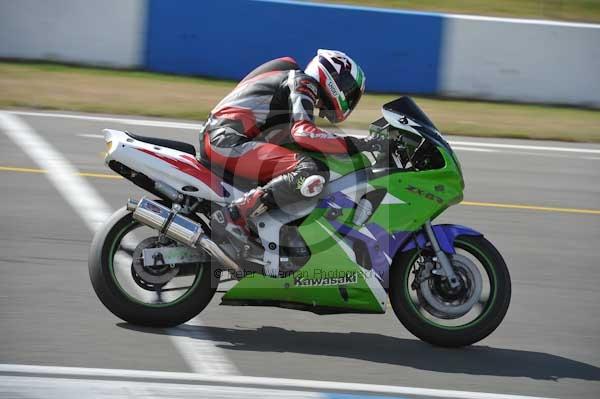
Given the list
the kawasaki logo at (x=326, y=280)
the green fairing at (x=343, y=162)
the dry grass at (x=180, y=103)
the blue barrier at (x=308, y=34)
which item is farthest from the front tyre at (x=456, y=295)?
the blue barrier at (x=308, y=34)

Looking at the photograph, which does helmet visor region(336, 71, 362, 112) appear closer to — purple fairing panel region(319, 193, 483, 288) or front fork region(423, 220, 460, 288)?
purple fairing panel region(319, 193, 483, 288)

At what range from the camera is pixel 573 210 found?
10445 millimetres

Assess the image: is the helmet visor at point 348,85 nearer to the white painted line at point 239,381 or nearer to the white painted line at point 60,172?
the white painted line at point 239,381

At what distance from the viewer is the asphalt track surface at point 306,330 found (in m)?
5.87

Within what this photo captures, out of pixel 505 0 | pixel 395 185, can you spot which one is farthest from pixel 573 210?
pixel 505 0

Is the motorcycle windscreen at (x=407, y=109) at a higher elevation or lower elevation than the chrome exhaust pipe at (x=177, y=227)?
higher

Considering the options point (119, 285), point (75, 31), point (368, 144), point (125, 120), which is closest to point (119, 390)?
point (119, 285)

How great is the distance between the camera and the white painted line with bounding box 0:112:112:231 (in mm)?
9008

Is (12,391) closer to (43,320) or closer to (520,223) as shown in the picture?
(43,320)

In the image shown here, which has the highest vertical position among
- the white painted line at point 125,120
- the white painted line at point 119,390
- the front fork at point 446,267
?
the front fork at point 446,267

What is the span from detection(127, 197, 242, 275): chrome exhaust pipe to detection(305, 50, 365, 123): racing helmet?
1.08 metres

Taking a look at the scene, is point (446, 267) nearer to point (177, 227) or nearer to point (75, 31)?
point (177, 227)

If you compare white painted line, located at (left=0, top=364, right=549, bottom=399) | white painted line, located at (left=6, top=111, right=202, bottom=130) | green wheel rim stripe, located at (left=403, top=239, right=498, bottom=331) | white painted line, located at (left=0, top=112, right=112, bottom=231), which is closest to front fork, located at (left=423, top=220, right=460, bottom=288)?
green wheel rim stripe, located at (left=403, top=239, right=498, bottom=331)

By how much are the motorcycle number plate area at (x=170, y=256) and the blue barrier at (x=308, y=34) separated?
9.29 m
